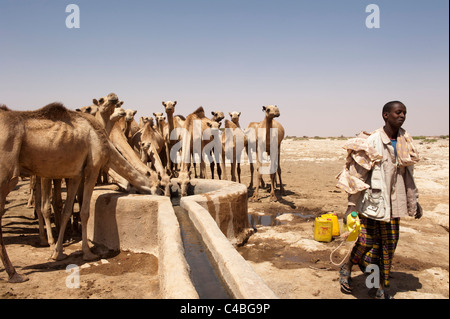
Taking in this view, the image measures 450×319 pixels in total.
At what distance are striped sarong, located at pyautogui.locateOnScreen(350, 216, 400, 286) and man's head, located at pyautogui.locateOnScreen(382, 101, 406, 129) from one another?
1171 millimetres

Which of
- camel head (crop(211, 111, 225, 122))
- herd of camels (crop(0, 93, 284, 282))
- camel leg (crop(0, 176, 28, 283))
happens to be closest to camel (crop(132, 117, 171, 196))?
herd of camels (crop(0, 93, 284, 282))

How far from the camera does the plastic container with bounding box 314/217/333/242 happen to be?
20.1ft

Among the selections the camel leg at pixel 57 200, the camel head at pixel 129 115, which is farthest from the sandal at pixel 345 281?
the camel head at pixel 129 115

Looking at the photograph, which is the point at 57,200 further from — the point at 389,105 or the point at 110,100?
the point at 389,105

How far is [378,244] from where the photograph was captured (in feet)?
12.9

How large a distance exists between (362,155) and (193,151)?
257 inches

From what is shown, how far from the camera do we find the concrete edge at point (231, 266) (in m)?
2.58

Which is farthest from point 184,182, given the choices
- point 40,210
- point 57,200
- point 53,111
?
point 53,111

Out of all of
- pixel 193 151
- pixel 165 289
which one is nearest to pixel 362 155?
pixel 165 289

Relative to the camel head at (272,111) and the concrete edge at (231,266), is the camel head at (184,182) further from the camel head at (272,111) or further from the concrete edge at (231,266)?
the camel head at (272,111)

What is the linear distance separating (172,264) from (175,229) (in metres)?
1.01

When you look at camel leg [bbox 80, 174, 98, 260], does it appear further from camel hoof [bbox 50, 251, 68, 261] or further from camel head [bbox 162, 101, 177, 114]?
camel head [bbox 162, 101, 177, 114]

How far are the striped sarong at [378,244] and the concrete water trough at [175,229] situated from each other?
167 centimetres
